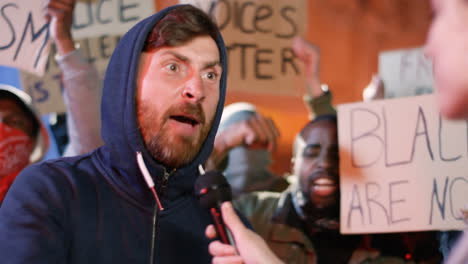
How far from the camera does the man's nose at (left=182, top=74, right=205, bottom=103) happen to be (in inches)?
49.3

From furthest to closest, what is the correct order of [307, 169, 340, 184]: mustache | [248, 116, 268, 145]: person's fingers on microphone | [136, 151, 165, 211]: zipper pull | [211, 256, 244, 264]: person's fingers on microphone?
[248, 116, 268, 145]: person's fingers on microphone
[307, 169, 340, 184]: mustache
[136, 151, 165, 211]: zipper pull
[211, 256, 244, 264]: person's fingers on microphone

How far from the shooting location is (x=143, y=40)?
50.0 inches

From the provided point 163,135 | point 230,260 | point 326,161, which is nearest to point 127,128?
point 163,135

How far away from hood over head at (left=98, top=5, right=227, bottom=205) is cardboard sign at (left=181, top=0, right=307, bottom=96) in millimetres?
1232

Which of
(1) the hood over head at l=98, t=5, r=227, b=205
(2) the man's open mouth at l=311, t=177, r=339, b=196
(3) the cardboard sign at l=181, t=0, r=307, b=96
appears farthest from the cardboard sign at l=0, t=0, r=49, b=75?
(2) the man's open mouth at l=311, t=177, r=339, b=196

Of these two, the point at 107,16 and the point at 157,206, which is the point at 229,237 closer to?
the point at 157,206

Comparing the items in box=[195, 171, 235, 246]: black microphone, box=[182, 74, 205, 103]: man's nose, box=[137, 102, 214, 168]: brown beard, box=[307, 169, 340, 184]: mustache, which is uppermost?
box=[182, 74, 205, 103]: man's nose

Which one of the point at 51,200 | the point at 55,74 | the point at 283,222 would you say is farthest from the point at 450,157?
the point at 55,74

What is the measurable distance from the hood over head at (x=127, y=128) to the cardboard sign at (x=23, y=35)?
2.01ft

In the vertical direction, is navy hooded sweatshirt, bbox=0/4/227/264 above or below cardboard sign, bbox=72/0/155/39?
below

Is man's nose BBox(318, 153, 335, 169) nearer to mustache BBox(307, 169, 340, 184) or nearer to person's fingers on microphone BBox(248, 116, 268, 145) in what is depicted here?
mustache BBox(307, 169, 340, 184)

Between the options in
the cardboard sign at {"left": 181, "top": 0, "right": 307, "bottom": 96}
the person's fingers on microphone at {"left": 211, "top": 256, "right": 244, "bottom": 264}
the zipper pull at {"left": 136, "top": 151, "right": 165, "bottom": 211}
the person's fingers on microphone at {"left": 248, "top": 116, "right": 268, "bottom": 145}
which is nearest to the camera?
the person's fingers on microphone at {"left": 211, "top": 256, "right": 244, "bottom": 264}

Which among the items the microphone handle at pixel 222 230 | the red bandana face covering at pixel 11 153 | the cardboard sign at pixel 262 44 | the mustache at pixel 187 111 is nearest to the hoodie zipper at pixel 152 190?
the mustache at pixel 187 111

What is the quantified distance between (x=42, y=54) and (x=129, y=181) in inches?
31.4
